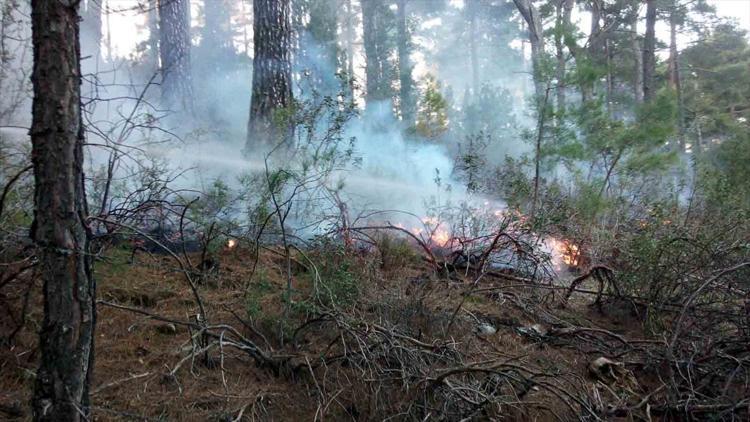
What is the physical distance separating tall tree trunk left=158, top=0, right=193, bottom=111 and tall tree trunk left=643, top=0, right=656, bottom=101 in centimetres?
1122

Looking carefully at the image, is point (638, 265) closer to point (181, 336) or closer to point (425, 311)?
point (425, 311)

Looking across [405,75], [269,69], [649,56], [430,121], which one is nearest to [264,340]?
[269,69]

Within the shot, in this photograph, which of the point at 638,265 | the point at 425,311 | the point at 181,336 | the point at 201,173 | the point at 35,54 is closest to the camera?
the point at 35,54

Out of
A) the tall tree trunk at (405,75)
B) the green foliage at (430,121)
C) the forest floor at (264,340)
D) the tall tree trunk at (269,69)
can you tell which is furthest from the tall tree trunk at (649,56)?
the forest floor at (264,340)

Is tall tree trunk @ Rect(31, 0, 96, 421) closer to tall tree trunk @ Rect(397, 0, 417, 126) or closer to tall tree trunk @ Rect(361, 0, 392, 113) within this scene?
tall tree trunk @ Rect(397, 0, 417, 126)

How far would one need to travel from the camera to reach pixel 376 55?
18406 mm

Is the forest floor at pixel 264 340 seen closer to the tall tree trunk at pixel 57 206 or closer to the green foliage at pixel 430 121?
the tall tree trunk at pixel 57 206

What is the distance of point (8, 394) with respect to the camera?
9.15 ft

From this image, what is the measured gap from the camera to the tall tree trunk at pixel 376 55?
56.1 ft

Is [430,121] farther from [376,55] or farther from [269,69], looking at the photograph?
[269,69]

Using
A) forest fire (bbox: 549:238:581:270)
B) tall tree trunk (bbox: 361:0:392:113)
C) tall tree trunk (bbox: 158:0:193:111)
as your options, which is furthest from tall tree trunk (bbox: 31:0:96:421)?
tall tree trunk (bbox: 361:0:392:113)

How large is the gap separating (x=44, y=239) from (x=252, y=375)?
5.77 feet

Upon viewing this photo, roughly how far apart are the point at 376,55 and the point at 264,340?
643 inches

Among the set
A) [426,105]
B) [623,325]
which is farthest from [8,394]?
[426,105]
